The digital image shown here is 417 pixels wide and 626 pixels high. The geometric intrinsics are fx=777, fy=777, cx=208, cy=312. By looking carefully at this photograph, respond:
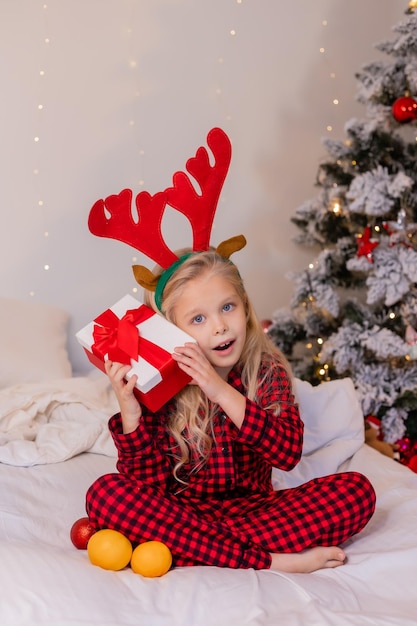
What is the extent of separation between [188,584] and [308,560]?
0.83ft

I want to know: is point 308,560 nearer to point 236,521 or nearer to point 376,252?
point 236,521

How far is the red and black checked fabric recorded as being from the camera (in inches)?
52.0

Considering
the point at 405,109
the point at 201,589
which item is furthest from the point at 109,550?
the point at 405,109

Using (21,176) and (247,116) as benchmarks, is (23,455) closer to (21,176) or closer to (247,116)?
(21,176)

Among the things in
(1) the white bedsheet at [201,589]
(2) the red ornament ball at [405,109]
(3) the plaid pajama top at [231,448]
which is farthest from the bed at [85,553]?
(2) the red ornament ball at [405,109]

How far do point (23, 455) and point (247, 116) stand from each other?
1.50 metres

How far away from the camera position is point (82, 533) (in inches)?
53.7

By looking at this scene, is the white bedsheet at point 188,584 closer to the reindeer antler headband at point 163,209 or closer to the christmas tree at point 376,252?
the reindeer antler headband at point 163,209

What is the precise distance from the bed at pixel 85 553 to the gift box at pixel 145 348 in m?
0.31

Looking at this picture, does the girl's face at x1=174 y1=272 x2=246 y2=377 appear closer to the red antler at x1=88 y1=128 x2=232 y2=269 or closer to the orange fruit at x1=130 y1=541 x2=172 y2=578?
the red antler at x1=88 y1=128 x2=232 y2=269

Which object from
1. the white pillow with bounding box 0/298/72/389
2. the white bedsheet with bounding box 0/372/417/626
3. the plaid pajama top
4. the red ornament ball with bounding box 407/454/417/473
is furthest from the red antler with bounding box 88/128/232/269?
the red ornament ball with bounding box 407/454/417/473

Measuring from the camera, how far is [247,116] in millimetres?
2707

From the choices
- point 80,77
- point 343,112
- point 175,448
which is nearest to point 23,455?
point 175,448

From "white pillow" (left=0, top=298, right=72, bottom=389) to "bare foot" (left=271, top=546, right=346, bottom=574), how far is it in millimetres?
1127
